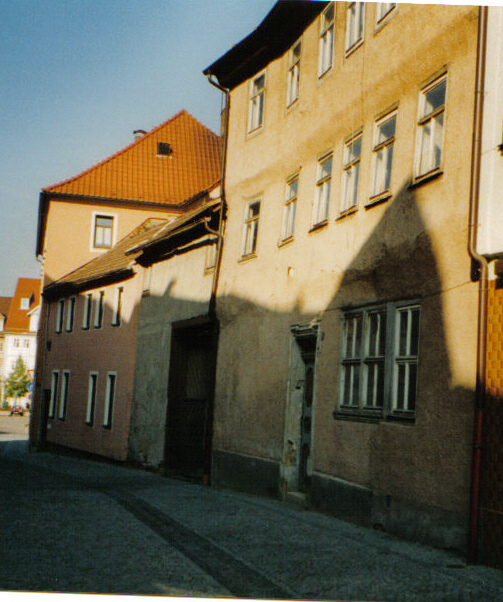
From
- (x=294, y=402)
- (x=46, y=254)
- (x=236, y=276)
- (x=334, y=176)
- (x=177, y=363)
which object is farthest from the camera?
(x=46, y=254)

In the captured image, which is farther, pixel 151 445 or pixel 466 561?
pixel 151 445

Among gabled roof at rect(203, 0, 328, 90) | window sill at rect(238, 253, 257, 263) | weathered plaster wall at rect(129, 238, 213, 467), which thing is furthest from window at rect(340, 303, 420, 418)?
weathered plaster wall at rect(129, 238, 213, 467)

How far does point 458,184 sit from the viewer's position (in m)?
8.88

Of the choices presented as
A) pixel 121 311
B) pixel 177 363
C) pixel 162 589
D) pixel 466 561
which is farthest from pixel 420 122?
pixel 121 311

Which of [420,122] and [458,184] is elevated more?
[420,122]

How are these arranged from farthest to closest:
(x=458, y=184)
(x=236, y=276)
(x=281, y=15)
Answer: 1. (x=236, y=276)
2. (x=281, y=15)
3. (x=458, y=184)

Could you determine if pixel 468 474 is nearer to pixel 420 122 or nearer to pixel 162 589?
pixel 162 589

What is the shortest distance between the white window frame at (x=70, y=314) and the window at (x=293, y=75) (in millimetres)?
16814

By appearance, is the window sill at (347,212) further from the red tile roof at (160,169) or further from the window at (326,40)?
the red tile roof at (160,169)

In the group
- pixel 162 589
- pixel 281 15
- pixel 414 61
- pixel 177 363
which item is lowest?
pixel 162 589

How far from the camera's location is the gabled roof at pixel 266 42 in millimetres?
13562

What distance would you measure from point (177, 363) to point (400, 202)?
377 inches

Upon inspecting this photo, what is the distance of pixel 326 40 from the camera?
12.9 metres

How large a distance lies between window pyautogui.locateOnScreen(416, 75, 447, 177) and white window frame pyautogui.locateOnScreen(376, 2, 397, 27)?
4.62 feet
